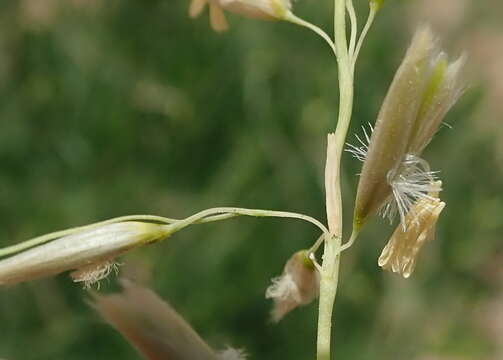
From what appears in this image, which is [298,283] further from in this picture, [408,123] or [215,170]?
[215,170]

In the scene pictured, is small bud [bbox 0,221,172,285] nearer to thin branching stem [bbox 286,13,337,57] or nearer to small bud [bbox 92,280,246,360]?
small bud [bbox 92,280,246,360]

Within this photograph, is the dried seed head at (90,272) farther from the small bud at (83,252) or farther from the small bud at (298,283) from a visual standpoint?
the small bud at (298,283)

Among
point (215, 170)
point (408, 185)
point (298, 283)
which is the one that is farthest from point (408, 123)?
point (215, 170)

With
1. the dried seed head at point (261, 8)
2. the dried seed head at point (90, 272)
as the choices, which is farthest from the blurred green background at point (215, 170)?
the dried seed head at point (90, 272)

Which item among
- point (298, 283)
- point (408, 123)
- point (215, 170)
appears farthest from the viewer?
point (215, 170)

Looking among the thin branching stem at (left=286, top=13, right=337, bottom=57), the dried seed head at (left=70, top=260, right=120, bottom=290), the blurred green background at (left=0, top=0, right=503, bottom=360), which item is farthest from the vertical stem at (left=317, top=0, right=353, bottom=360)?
the blurred green background at (left=0, top=0, right=503, bottom=360)

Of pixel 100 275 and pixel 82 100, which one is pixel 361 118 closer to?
pixel 82 100
